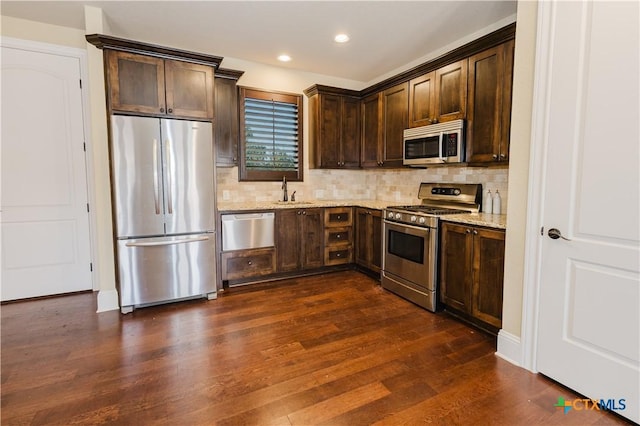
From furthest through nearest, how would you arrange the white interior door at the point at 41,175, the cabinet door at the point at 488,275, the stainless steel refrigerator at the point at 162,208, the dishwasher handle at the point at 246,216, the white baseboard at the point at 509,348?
the dishwasher handle at the point at 246,216 < the white interior door at the point at 41,175 < the stainless steel refrigerator at the point at 162,208 < the cabinet door at the point at 488,275 < the white baseboard at the point at 509,348

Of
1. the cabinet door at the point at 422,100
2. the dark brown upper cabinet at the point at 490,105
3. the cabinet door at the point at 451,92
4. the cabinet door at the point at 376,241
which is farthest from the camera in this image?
the cabinet door at the point at 376,241

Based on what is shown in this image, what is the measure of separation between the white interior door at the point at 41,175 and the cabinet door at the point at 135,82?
867mm

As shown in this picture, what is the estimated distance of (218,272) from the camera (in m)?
3.62

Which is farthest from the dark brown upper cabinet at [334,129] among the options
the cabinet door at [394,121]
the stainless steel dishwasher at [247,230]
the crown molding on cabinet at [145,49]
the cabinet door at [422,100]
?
the crown molding on cabinet at [145,49]

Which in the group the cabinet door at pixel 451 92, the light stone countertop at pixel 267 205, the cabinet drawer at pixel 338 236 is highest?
the cabinet door at pixel 451 92

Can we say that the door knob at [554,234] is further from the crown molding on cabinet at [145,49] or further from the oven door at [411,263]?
the crown molding on cabinet at [145,49]

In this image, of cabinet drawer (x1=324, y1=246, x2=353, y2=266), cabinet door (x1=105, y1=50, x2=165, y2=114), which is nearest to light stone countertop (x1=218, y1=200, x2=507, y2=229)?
cabinet drawer (x1=324, y1=246, x2=353, y2=266)

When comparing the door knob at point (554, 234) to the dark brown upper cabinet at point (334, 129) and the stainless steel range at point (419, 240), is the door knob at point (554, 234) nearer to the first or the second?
the stainless steel range at point (419, 240)

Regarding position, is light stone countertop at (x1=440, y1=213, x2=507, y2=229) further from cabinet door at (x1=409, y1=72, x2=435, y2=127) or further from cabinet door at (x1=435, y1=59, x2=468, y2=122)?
cabinet door at (x1=409, y1=72, x2=435, y2=127)

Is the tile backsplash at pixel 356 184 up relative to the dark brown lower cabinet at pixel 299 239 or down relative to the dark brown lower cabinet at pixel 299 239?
up

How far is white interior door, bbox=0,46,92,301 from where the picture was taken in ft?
10.5

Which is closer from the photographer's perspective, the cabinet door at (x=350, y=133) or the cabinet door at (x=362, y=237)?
the cabinet door at (x=362, y=237)

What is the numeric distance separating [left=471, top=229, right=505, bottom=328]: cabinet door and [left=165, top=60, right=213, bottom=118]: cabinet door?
2773 millimetres

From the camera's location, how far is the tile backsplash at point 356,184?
3.59 m
